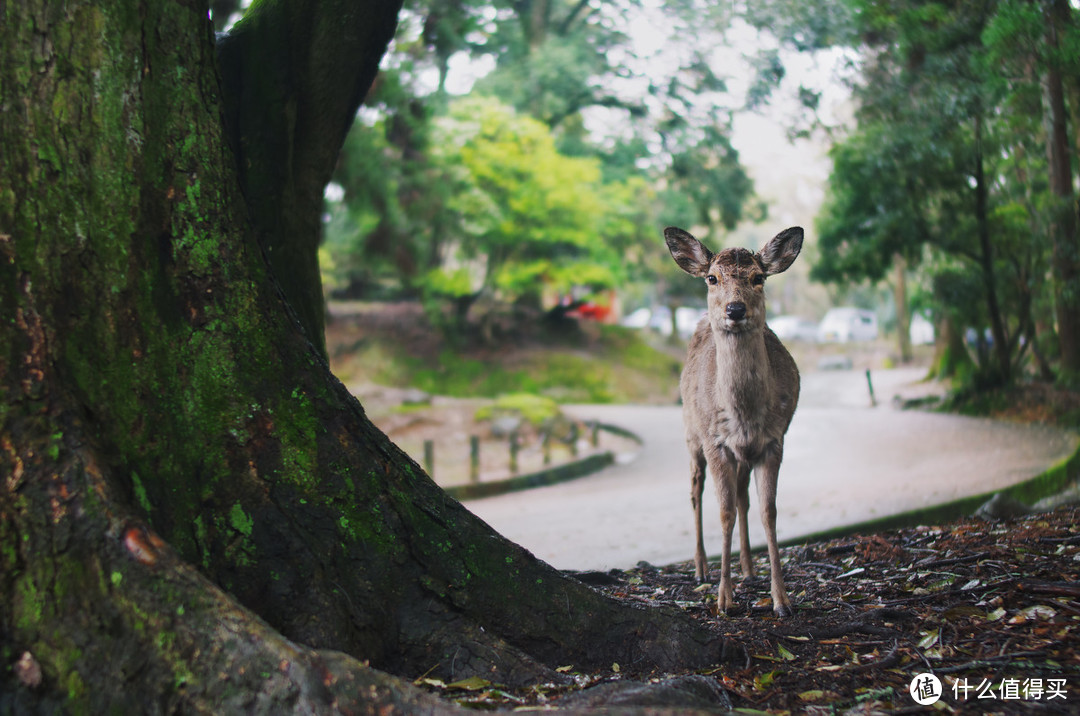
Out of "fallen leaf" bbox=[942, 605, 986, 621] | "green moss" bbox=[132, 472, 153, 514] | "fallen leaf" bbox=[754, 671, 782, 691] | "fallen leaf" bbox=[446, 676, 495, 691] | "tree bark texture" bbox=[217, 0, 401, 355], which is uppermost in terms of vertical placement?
"tree bark texture" bbox=[217, 0, 401, 355]

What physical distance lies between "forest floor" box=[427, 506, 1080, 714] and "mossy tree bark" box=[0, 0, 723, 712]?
32 centimetres

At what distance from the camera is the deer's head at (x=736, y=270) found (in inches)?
192

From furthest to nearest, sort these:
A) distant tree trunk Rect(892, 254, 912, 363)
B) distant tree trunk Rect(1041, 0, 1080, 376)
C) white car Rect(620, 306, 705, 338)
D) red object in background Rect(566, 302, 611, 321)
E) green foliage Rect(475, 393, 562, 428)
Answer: white car Rect(620, 306, 705, 338) < red object in background Rect(566, 302, 611, 321) < distant tree trunk Rect(892, 254, 912, 363) < green foliage Rect(475, 393, 562, 428) < distant tree trunk Rect(1041, 0, 1080, 376)

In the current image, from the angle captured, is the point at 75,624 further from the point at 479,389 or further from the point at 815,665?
the point at 479,389

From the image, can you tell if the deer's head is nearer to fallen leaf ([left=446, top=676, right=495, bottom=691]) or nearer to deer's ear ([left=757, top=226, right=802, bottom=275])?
deer's ear ([left=757, top=226, right=802, bottom=275])

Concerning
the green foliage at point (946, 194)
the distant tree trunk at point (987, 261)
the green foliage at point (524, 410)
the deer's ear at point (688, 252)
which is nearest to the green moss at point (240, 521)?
the deer's ear at point (688, 252)

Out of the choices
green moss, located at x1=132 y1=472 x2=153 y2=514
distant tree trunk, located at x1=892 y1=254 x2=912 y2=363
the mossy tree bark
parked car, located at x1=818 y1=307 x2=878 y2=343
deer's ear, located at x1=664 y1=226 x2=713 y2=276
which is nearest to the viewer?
the mossy tree bark

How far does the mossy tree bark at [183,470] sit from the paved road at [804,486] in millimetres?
3745

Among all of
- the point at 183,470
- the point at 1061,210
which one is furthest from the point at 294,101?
the point at 1061,210

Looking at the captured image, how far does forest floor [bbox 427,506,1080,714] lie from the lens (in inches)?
122

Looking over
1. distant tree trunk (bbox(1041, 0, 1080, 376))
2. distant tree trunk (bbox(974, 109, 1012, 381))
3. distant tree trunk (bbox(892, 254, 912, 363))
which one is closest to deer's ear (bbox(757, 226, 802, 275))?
distant tree trunk (bbox(1041, 0, 1080, 376))

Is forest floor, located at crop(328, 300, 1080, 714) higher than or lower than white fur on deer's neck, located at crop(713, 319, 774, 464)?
lower

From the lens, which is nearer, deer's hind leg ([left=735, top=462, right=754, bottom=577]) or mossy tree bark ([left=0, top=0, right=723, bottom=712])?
mossy tree bark ([left=0, top=0, right=723, bottom=712])

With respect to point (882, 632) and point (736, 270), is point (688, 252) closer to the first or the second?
point (736, 270)
